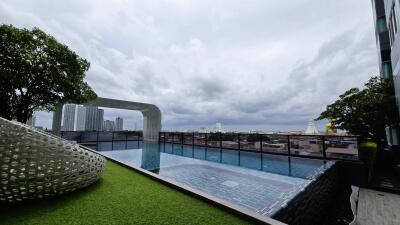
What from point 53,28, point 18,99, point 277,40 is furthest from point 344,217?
point 53,28

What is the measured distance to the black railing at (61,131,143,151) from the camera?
37.7 ft

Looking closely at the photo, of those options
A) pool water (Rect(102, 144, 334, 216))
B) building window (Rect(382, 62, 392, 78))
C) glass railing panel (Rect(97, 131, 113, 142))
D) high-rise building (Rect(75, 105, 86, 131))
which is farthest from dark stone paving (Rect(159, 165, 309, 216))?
high-rise building (Rect(75, 105, 86, 131))

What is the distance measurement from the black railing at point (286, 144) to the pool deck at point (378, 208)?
1233 millimetres

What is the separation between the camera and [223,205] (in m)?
1.81

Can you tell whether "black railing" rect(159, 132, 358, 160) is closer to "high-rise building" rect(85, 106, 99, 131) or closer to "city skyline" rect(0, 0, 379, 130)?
"city skyline" rect(0, 0, 379, 130)

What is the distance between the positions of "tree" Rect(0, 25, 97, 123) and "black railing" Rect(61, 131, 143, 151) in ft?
20.8

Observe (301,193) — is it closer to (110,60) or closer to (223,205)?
(223,205)

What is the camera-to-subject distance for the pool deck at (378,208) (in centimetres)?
301

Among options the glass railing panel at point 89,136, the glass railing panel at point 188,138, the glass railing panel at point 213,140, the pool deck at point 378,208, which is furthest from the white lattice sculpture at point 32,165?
the glass railing panel at point 89,136

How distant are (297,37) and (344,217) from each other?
6294 millimetres

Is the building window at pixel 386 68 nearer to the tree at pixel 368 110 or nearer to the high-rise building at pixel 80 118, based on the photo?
the tree at pixel 368 110

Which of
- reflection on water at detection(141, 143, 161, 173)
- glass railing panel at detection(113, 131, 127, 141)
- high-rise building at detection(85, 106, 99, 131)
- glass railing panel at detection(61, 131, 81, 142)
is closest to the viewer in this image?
reflection on water at detection(141, 143, 161, 173)

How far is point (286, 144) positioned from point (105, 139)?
12.5 meters

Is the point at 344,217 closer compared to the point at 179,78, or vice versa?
the point at 344,217
